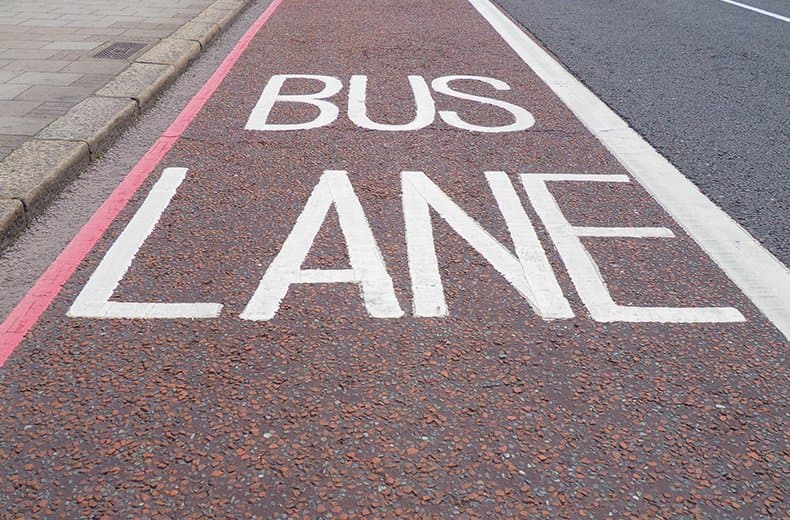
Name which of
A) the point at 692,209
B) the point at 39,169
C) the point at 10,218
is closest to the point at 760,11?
the point at 692,209

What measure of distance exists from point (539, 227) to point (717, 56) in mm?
5624

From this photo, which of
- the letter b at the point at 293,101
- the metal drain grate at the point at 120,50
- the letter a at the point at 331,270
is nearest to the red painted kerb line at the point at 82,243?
the letter b at the point at 293,101

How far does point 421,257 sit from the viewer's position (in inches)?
153

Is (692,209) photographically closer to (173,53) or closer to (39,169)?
(39,169)

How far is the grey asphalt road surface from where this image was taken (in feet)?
16.3

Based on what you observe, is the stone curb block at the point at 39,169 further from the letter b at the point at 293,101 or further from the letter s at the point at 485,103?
the letter s at the point at 485,103

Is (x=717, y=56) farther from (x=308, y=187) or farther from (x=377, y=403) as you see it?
(x=377, y=403)

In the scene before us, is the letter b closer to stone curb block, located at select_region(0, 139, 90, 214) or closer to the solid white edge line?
stone curb block, located at select_region(0, 139, 90, 214)

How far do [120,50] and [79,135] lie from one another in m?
2.64

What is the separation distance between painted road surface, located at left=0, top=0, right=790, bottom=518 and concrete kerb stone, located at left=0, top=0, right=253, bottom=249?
0.35m

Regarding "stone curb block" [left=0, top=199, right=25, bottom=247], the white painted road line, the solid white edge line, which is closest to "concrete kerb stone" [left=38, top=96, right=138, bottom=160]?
"stone curb block" [left=0, top=199, right=25, bottom=247]

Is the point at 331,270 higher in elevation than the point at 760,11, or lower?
higher

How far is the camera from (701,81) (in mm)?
7539

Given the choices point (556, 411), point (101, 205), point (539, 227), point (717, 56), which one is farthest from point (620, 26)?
point (556, 411)
